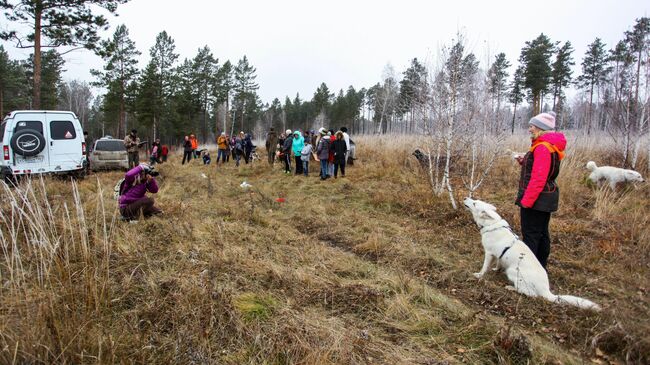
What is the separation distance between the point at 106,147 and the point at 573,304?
15128mm

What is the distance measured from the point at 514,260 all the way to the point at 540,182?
870mm

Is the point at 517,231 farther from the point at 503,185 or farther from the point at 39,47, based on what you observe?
the point at 39,47

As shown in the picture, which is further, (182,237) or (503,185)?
(503,185)

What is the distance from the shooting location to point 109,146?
42.0ft

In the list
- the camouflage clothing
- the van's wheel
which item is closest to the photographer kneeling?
the van's wheel

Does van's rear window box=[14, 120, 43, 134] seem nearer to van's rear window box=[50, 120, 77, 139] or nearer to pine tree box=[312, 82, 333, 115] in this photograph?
van's rear window box=[50, 120, 77, 139]

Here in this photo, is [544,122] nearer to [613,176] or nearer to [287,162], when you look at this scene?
[613,176]

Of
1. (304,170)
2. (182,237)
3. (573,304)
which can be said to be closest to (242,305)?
(182,237)

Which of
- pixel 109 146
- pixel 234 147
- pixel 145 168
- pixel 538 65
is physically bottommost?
pixel 145 168

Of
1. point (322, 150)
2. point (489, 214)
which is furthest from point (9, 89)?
point (489, 214)

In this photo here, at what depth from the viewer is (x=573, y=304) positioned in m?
2.84

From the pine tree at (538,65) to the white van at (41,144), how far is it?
3215 centimetres

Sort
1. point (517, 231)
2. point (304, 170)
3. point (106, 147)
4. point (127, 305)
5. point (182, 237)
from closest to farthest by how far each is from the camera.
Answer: point (127, 305) → point (182, 237) → point (517, 231) → point (304, 170) → point (106, 147)

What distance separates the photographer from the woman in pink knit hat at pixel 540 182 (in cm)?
331
